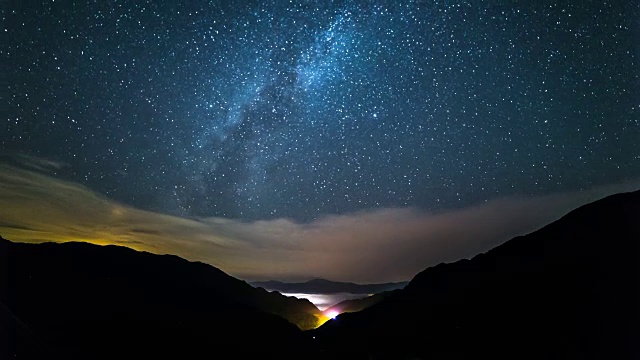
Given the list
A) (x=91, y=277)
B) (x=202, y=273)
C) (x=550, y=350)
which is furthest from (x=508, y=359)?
(x=202, y=273)

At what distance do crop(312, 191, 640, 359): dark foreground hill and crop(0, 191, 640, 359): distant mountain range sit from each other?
0.14m

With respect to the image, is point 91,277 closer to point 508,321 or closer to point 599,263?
point 508,321

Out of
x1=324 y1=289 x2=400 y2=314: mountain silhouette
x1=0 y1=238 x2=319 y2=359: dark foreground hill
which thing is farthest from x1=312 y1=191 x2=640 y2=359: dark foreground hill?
x1=324 y1=289 x2=400 y2=314: mountain silhouette

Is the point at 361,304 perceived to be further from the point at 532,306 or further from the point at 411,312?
the point at 532,306

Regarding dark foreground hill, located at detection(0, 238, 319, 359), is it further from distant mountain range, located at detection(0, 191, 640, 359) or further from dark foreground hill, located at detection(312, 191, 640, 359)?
dark foreground hill, located at detection(312, 191, 640, 359)

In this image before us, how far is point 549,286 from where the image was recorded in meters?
41.7

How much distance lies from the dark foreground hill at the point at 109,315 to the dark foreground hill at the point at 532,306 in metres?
10.0

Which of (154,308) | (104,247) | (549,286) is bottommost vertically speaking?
(154,308)

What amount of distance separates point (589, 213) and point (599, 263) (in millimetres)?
17532

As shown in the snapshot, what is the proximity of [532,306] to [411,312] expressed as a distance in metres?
15.7

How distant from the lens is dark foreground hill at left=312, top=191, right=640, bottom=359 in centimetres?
3172

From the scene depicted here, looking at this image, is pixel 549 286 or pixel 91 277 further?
pixel 91 277

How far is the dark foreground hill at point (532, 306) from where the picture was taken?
31.7m

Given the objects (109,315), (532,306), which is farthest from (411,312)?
(109,315)
